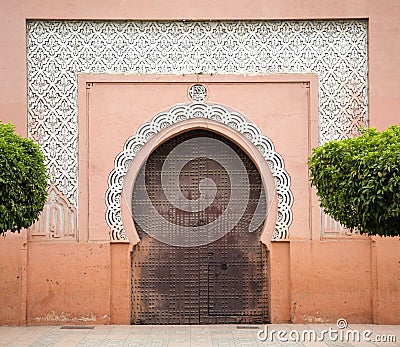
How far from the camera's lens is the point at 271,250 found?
10.4 metres

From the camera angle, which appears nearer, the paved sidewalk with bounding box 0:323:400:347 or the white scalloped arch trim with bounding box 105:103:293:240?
the paved sidewalk with bounding box 0:323:400:347

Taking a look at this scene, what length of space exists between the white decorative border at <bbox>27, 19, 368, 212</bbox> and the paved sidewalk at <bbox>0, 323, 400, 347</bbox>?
7.05ft

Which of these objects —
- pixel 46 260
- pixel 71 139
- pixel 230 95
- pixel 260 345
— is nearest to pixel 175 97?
pixel 230 95

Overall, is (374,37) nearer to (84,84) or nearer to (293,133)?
(293,133)

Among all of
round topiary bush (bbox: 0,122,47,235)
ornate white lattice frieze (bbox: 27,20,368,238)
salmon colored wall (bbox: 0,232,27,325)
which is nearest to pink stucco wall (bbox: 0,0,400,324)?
salmon colored wall (bbox: 0,232,27,325)

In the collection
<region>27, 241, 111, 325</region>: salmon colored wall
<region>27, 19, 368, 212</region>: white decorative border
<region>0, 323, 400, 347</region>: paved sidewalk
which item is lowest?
<region>0, 323, 400, 347</region>: paved sidewalk

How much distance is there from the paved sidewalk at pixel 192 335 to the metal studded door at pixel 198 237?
290 mm

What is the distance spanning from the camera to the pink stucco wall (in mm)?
10242

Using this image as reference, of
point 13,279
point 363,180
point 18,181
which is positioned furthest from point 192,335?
point 363,180

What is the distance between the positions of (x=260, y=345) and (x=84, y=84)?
3.94m

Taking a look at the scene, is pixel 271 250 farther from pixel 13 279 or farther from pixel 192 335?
pixel 13 279

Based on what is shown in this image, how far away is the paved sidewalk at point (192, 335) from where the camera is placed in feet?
30.0

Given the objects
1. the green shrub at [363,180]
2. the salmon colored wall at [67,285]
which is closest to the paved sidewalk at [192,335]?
the salmon colored wall at [67,285]

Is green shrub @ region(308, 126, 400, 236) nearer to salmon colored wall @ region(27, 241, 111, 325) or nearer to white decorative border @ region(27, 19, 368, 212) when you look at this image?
white decorative border @ region(27, 19, 368, 212)
